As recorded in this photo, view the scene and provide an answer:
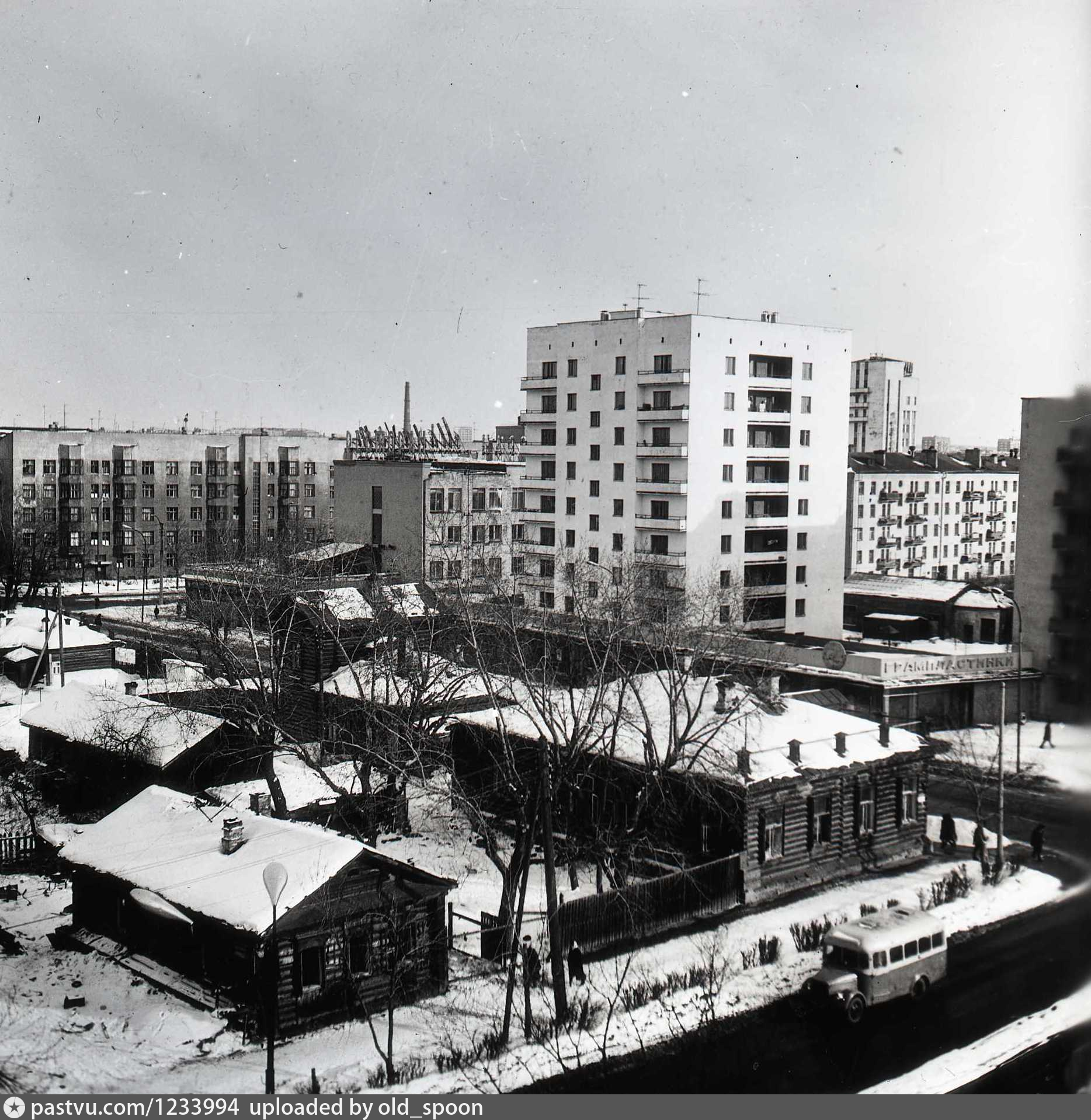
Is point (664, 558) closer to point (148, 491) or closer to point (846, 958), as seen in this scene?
point (846, 958)

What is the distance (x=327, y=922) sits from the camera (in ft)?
40.7

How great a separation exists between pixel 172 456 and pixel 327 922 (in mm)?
54655

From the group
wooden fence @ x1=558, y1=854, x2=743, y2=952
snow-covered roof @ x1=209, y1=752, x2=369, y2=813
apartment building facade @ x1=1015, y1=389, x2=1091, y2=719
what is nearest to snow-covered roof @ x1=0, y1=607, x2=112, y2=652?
snow-covered roof @ x1=209, y1=752, x2=369, y2=813

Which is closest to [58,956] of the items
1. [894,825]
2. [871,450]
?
[894,825]

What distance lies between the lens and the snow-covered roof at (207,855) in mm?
12359

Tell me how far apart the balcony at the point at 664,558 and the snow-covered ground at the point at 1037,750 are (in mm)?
9774

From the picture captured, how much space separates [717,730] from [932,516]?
4034 cm

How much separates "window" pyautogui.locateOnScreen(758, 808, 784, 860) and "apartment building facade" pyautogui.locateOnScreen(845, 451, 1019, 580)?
34641 mm

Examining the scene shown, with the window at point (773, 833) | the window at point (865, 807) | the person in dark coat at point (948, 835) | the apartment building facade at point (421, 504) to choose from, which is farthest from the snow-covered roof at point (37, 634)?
the person in dark coat at point (948, 835)

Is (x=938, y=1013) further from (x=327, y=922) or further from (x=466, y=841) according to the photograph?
(x=466, y=841)

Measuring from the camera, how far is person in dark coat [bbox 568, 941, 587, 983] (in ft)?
44.7

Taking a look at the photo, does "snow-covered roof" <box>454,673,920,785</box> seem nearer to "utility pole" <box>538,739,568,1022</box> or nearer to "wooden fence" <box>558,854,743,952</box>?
"wooden fence" <box>558,854,743,952</box>

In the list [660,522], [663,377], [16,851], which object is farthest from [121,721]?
[663,377]

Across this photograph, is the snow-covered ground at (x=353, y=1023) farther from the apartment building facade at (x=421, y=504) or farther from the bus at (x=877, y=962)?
the apartment building facade at (x=421, y=504)
